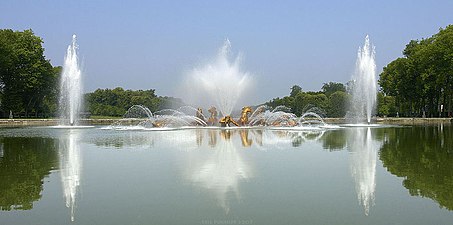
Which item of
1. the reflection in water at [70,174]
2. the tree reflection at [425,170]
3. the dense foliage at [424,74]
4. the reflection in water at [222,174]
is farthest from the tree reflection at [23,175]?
the dense foliage at [424,74]

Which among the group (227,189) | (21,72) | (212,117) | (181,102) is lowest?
(227,189)

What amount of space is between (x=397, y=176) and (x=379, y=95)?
86.4 metres

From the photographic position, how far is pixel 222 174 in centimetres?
1030

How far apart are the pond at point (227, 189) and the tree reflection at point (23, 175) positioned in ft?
0.07

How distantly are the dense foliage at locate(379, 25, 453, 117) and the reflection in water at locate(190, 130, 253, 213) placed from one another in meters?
46.2

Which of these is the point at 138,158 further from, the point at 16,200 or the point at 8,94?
the point at 8,94

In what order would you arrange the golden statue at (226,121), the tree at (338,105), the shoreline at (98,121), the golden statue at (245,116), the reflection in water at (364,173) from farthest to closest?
the tree at (338,105)
the shoreline at (98,121)
the golden statue at (245,116)
the golden statue at (226,121)
the reflection in water at (364,173)

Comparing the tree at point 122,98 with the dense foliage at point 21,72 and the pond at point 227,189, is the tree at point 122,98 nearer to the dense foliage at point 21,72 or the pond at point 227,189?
the dense foliage at point 21,72

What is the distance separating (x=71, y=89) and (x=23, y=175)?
34480mm

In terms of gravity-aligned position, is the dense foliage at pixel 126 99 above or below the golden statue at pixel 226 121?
above

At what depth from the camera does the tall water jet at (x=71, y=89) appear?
42.7m

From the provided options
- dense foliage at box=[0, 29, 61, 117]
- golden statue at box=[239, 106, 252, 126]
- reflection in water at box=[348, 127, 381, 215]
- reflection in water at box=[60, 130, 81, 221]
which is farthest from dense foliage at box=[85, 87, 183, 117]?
reflection in water at box=[348, 127, 381, 215]

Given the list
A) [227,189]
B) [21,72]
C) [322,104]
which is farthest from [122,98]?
[227,189]

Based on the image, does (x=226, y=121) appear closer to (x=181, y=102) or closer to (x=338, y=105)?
(x=181, y=102)
